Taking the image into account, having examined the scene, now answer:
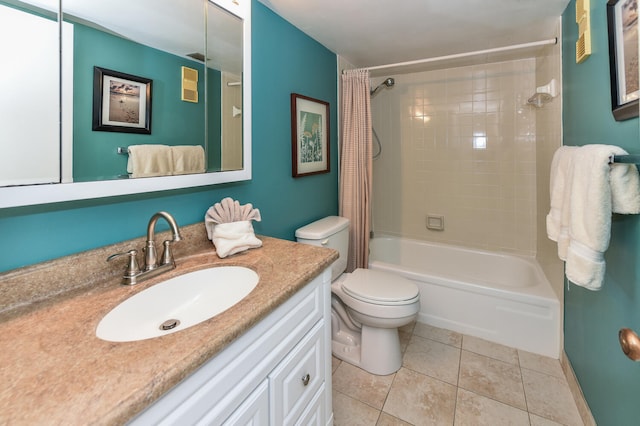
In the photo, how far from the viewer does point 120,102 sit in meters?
1.03

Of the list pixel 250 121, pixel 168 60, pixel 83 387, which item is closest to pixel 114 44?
pixel 168 60

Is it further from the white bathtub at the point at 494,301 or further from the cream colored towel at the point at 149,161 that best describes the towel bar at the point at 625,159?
the cream colored towel at the point at 149,161

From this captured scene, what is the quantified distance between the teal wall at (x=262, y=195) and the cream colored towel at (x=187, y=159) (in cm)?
10

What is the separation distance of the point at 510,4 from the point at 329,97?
123 cm

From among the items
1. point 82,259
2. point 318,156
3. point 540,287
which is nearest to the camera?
point 82,259

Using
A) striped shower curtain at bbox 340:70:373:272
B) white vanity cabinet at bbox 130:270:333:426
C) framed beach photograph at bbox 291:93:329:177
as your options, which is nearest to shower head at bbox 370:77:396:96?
striped shower curtain at bbox 340:70:373:272

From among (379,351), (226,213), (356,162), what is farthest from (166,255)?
(356,162)

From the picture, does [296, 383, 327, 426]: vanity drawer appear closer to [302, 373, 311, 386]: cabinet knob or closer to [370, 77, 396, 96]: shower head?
[302, 373, 311, 386]: cabinet knob

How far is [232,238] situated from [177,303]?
1.10ft

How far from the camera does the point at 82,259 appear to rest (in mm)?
950

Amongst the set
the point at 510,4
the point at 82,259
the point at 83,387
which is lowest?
the point at 83,387

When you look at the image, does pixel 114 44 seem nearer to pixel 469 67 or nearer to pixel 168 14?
Answer: pixel 168 14

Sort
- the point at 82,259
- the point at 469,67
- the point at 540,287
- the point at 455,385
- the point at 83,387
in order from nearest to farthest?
the point at 83,387
the point at 82,259
the point at 455,385
the point at 540,287
the point at 469,67

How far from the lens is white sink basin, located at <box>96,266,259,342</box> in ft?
2.75
